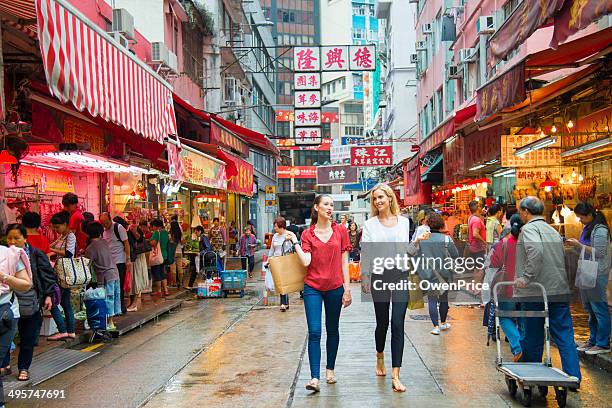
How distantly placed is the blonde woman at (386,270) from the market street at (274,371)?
1.38 feet

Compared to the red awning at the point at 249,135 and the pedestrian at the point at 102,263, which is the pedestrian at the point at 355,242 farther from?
the pedestrian at the point at 102,263

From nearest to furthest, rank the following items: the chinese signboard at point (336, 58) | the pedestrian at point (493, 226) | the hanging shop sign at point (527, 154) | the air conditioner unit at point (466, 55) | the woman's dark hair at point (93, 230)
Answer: the woman's dark hair at point (93, 230) < the hanging shop sign at point (527, 154) < the pedestrian at point (493, 226) < the air conditioner unit at point (466, 55) < the chinese signboard at point (336, 58)

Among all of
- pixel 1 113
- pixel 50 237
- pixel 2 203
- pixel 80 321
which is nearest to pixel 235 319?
pixel 80 321

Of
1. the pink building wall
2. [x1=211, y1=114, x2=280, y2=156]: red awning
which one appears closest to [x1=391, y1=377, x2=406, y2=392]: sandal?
the pink building wall

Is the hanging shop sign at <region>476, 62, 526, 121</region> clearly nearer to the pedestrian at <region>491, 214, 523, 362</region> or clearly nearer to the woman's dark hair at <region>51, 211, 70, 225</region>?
the pedestrian at <region>491, 214, 523, 362</region>

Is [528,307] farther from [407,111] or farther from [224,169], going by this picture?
[407,111]

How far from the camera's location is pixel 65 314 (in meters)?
9.52

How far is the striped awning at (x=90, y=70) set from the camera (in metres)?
6.41

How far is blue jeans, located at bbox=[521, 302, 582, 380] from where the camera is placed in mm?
6234

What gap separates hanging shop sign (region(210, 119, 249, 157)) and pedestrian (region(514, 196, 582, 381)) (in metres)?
11.0

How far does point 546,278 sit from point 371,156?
27.8 m

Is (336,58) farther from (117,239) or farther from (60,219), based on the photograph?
(60,219)

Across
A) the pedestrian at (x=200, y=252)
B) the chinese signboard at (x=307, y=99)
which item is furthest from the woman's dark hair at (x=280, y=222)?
the chinese signboard at (x=307, y=99)

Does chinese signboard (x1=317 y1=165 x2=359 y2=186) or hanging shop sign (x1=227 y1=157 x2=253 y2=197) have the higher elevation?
chinese signboard (x1=317 y1=165 x2=359 y2=186)
